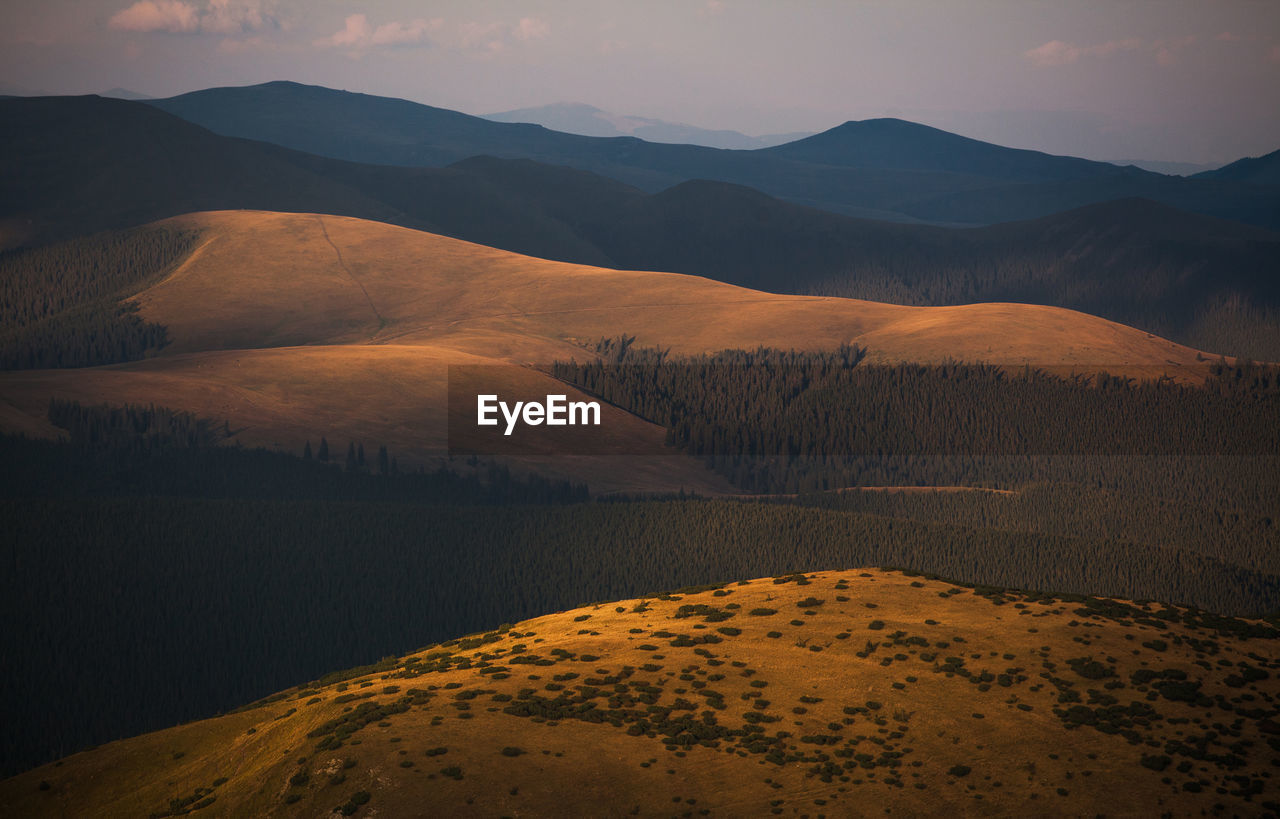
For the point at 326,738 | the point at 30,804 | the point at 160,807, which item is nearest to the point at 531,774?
the point at 326,738

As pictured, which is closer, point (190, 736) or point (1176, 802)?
point (1176, 802)

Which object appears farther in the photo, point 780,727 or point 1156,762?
point 780,727

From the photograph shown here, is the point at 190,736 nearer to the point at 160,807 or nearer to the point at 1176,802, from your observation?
the point at 160,807

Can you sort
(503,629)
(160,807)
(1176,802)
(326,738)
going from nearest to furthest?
(1176,802) < (326,738) < (160,807) < (503,629)

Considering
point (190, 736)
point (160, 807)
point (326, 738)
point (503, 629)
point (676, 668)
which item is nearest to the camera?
point (326, 738)

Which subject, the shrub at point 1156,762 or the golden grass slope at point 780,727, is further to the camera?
the shrub at point 1156,762

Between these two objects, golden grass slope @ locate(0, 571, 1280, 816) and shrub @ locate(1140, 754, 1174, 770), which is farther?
shrub @ locate(1140, 754, 1174, 770)

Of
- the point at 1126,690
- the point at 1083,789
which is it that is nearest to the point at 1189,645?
the point at 1126,690

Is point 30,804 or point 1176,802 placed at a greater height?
point 1176,802
